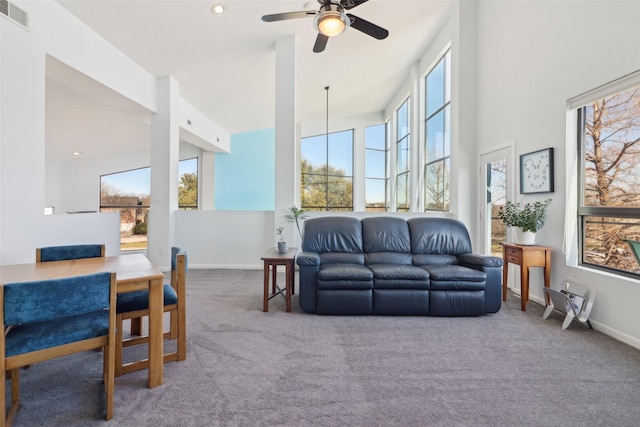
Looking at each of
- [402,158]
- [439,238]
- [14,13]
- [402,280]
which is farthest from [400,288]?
[402,158]

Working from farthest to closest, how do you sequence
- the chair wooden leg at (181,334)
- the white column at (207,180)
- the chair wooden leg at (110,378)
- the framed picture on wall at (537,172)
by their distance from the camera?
the white column at (207,180) < the framed picture on wall at (537,172) < the chair wooden leg at (181,334) < the chair wooden leg at (110,378)

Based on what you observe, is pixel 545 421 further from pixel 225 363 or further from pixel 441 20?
pixel 441 20

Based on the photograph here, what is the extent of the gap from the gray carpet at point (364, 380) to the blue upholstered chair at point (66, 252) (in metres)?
0.74

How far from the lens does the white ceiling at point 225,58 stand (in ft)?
12.6

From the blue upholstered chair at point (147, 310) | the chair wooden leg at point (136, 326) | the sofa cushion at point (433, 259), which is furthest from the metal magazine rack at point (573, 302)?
the chair wooden leg at point (136, 326)

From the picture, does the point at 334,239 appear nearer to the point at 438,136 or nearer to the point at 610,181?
the point at 610,181

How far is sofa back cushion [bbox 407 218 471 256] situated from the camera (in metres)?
3.88

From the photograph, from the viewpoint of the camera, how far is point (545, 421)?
164 cm

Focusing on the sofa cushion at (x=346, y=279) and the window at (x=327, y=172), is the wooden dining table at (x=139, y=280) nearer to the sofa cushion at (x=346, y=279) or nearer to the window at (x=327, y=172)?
the sofa cushion at (x=346, y=279)

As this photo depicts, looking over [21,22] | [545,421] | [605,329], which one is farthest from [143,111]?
[605,329]

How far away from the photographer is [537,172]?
3.64m

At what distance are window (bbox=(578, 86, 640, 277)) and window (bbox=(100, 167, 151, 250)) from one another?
8718mm

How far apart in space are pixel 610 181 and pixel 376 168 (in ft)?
24.3

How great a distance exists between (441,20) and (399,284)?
15.8 ft
